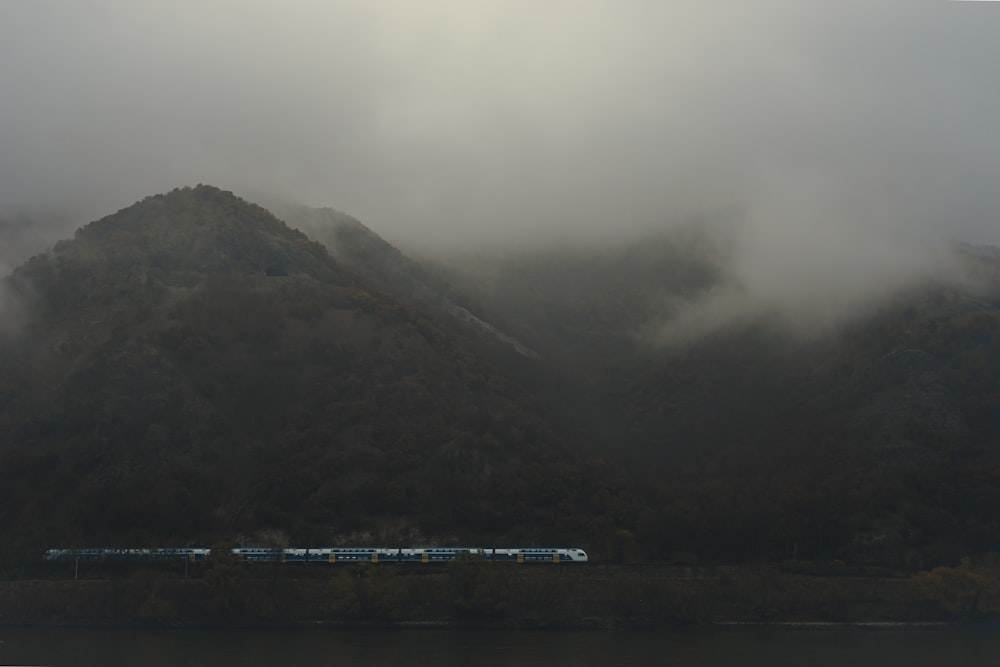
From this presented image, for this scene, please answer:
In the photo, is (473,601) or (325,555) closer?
(473,601)

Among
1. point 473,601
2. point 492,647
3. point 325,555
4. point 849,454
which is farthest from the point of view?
point 849,454

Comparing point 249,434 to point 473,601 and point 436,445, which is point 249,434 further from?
point 473,601

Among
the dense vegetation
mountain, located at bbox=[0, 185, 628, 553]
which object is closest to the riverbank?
the dense vegetation

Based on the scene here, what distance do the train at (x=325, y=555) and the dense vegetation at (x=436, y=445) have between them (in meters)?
→ 7.97

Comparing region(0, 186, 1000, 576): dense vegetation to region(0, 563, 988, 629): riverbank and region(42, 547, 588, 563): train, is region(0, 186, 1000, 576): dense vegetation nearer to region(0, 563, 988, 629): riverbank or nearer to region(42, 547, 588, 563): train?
region(42, 547, 588, 563): train

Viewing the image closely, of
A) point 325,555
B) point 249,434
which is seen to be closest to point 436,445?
point 249,434

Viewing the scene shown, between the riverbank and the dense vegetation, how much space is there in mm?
12787

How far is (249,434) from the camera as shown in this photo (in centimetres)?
17400

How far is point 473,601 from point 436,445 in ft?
151

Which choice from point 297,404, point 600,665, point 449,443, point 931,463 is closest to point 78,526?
point 297,404

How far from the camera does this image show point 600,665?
9562cm

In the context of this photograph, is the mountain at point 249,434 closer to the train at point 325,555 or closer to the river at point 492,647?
the train at point 325,555

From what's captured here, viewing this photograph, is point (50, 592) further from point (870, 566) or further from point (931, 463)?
point (931, 463)

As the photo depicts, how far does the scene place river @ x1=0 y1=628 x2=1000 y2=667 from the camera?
321 ft
